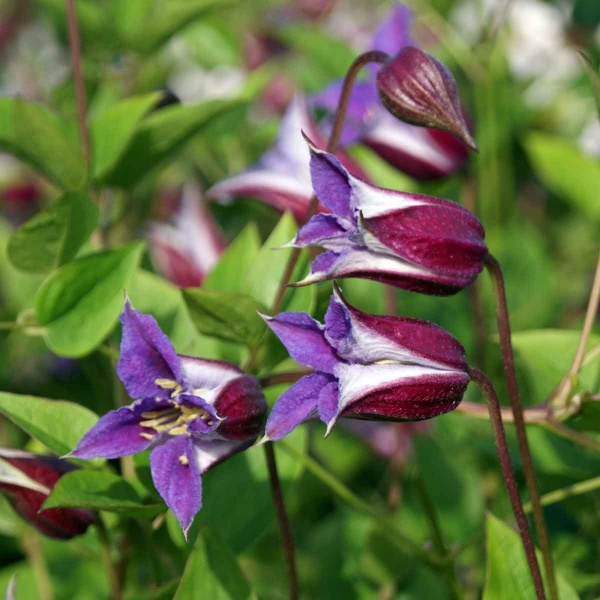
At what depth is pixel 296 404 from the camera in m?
0.42

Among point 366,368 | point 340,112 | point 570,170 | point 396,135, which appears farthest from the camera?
point 570,170

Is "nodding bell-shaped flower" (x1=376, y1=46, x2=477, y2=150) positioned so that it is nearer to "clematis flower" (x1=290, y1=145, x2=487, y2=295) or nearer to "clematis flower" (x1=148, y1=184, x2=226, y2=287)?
"clematis flower" (x1=290, y1=145, x2=487, y2=295)

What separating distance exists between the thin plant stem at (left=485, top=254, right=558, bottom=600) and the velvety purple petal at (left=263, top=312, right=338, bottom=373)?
0.27ft

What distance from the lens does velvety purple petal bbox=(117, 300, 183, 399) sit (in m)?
0.44

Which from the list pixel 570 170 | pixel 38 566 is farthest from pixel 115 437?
pixel 570 170

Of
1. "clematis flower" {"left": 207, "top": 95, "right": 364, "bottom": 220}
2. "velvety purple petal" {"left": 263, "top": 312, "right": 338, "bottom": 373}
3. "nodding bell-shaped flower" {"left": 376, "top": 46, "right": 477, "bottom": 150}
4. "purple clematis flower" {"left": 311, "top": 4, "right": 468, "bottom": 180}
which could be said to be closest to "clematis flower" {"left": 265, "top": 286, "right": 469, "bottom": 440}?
"velvety purple petal" {"left": 263, "top": 312, "right": 338, "bottom": 373}

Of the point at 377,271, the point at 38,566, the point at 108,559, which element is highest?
the point at 377,271

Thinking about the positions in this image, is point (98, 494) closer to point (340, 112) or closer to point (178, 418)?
point (178, 418)

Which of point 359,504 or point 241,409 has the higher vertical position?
point 241,409

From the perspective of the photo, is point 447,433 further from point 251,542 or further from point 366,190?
point 366,190

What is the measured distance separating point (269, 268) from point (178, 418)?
12 centimetres

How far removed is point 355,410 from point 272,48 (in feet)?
3.73

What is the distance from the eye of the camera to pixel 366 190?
427 millimetres

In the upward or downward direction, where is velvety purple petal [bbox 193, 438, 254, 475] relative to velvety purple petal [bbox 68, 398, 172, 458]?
downward
